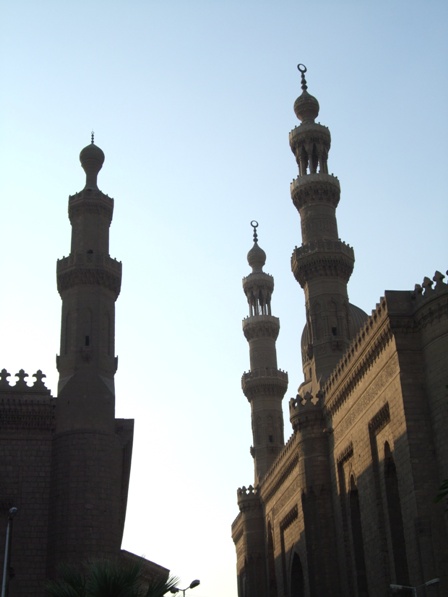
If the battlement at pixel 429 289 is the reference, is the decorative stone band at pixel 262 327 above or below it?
above

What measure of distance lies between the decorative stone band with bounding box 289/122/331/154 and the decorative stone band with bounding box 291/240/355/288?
5.14m

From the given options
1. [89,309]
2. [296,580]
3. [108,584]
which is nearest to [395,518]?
[108,584]

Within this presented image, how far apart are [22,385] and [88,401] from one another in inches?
81.8

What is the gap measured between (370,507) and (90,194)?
592 inches

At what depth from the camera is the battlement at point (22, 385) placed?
25.0 meters

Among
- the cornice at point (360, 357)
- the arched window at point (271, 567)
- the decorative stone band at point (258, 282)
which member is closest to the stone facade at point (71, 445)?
the cornice at point (360, 357)

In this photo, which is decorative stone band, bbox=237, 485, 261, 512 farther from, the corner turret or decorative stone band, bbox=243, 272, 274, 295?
decorative stone band, bbox=243, 272, 274, 295

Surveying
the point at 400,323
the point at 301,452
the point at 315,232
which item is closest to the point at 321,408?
the point at 301,452

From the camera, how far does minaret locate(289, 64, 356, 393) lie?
29781 millimetres

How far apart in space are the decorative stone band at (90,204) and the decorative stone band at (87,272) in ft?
6.22

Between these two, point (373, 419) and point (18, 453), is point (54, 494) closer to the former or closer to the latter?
point (18, 453)

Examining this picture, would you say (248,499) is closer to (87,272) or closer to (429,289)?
(87,272)

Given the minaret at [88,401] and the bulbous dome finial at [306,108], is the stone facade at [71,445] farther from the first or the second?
the bulbous dome finial at [306,108]

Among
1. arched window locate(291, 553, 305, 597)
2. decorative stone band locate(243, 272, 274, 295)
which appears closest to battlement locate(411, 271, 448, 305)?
arched window locate(291, 553, 305, 597)
